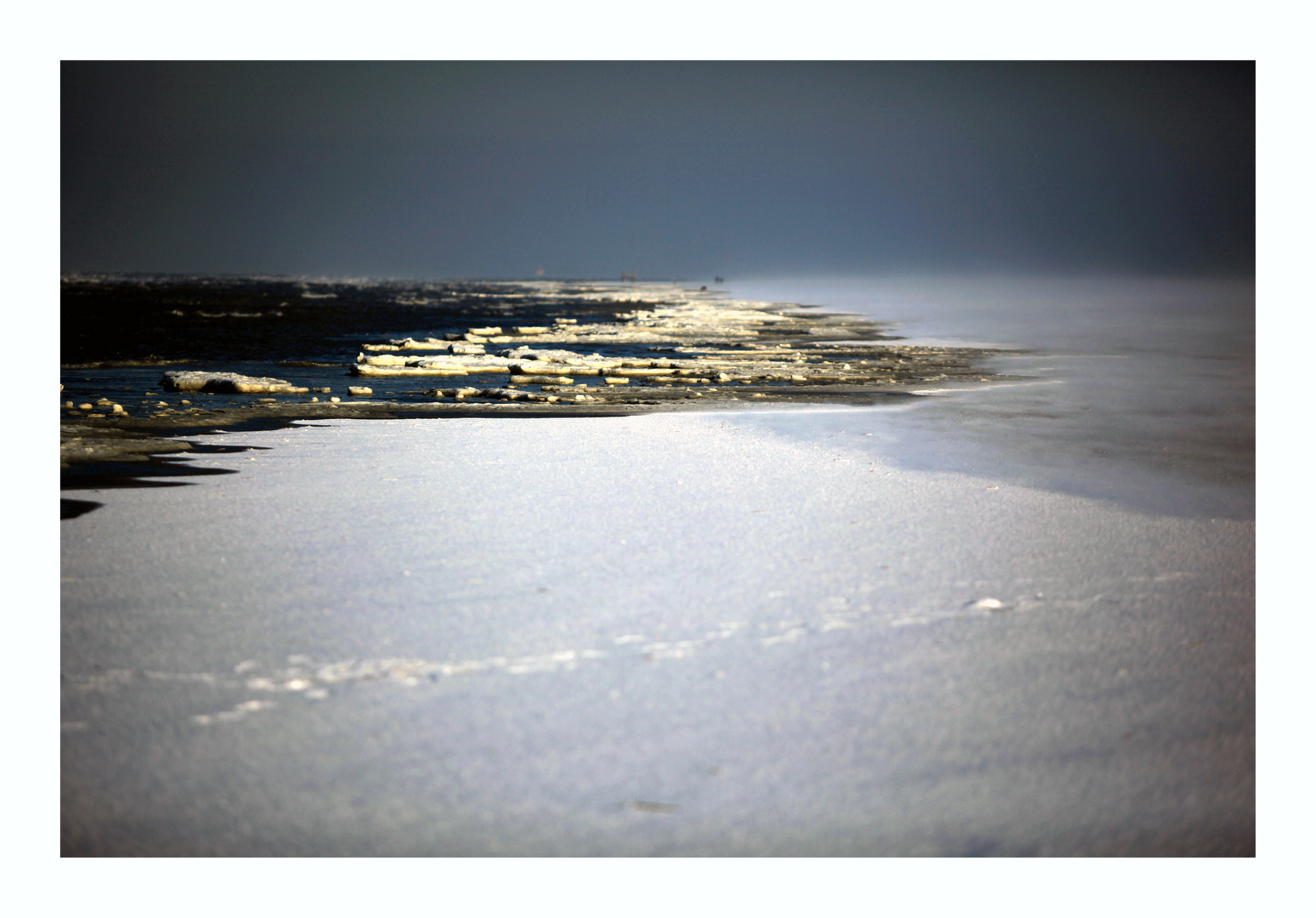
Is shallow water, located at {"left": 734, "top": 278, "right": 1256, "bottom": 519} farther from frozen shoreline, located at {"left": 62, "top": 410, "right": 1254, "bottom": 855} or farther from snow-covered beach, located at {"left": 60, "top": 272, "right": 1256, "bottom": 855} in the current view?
frozen shoreline, located at {"left": 62, "top": 410, "right": 1254, "bottom": 855}

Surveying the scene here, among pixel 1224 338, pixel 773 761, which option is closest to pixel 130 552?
pixel 773 761

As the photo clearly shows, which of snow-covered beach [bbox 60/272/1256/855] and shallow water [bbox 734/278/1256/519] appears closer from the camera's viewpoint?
snow-covered beach [bbox 60/272/1256/855]

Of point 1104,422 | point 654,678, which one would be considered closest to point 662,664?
point 654,678

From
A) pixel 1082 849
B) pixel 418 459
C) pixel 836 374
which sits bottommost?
pixel 1082 849

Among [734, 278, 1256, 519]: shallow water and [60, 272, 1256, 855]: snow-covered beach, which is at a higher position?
[734, 278, 1256, 519]: shallow water

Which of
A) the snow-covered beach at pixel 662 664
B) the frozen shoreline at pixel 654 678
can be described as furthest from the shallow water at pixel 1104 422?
the frozen shoreline at pixel 654 678

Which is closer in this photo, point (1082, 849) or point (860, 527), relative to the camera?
point (1082, 849)

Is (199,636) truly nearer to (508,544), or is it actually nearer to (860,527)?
(508,544)

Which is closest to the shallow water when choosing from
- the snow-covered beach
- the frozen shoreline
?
the snow-covered beach

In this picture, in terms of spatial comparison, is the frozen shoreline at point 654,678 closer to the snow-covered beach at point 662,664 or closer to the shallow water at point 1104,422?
the snow-covered beach at point 662,664
